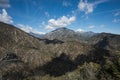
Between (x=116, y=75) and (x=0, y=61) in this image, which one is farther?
(x=116, y=75)

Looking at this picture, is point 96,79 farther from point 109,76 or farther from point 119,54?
point 119,54

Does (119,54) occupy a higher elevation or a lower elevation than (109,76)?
higher

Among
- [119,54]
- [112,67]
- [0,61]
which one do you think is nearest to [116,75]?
[112,67]

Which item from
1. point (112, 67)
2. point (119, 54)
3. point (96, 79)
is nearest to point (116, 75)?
point (112, 67)

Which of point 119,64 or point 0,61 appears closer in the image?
point 0,61

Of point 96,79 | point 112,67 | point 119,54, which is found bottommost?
point 96,79

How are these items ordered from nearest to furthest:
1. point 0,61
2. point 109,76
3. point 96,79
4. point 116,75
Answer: point 0,61, point 116,75, point 109,76, point 96,79

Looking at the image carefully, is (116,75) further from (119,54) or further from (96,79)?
(96,79)

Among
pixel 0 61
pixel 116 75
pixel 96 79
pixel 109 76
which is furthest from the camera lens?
pixel 96 79

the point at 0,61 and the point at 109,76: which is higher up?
the point at 0,61
